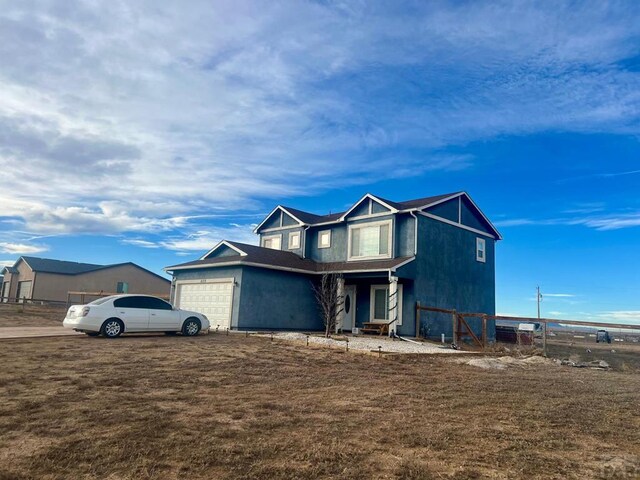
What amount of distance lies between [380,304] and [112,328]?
12.0 metres

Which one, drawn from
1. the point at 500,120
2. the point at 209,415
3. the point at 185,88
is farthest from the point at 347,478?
the point at 500,120

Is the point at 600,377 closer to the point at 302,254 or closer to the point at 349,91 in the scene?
the point at 349,91

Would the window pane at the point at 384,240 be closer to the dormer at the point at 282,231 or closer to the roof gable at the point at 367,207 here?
the roof gable at the point at 367,207

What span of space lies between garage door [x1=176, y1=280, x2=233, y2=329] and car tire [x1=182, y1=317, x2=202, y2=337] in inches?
124

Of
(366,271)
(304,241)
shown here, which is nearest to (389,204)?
(366,271)

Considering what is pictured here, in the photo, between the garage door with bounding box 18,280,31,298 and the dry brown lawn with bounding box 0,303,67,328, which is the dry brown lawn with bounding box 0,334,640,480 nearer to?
the dry brown lawn with bounding box 0,303,67,328

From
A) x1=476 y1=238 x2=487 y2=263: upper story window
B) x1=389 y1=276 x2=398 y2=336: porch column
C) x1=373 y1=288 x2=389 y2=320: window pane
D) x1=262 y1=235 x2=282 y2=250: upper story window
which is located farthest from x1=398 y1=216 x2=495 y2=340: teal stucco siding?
x1=262 y1=235 x2=282 y2=250: upper story window

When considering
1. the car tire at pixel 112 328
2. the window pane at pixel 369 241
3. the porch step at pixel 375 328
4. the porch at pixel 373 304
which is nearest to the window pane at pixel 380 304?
the porch at pixel 373 304

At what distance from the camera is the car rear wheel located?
1734 centimetres

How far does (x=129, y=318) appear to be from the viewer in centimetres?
1603

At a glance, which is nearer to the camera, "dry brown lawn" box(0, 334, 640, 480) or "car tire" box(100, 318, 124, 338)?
"dry brown lawn" box(0, 334, 640, 480)

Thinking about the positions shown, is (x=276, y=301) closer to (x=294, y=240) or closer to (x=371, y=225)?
(x=294, y=240)

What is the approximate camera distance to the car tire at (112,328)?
15.4m

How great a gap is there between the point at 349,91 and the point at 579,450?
13.2m
